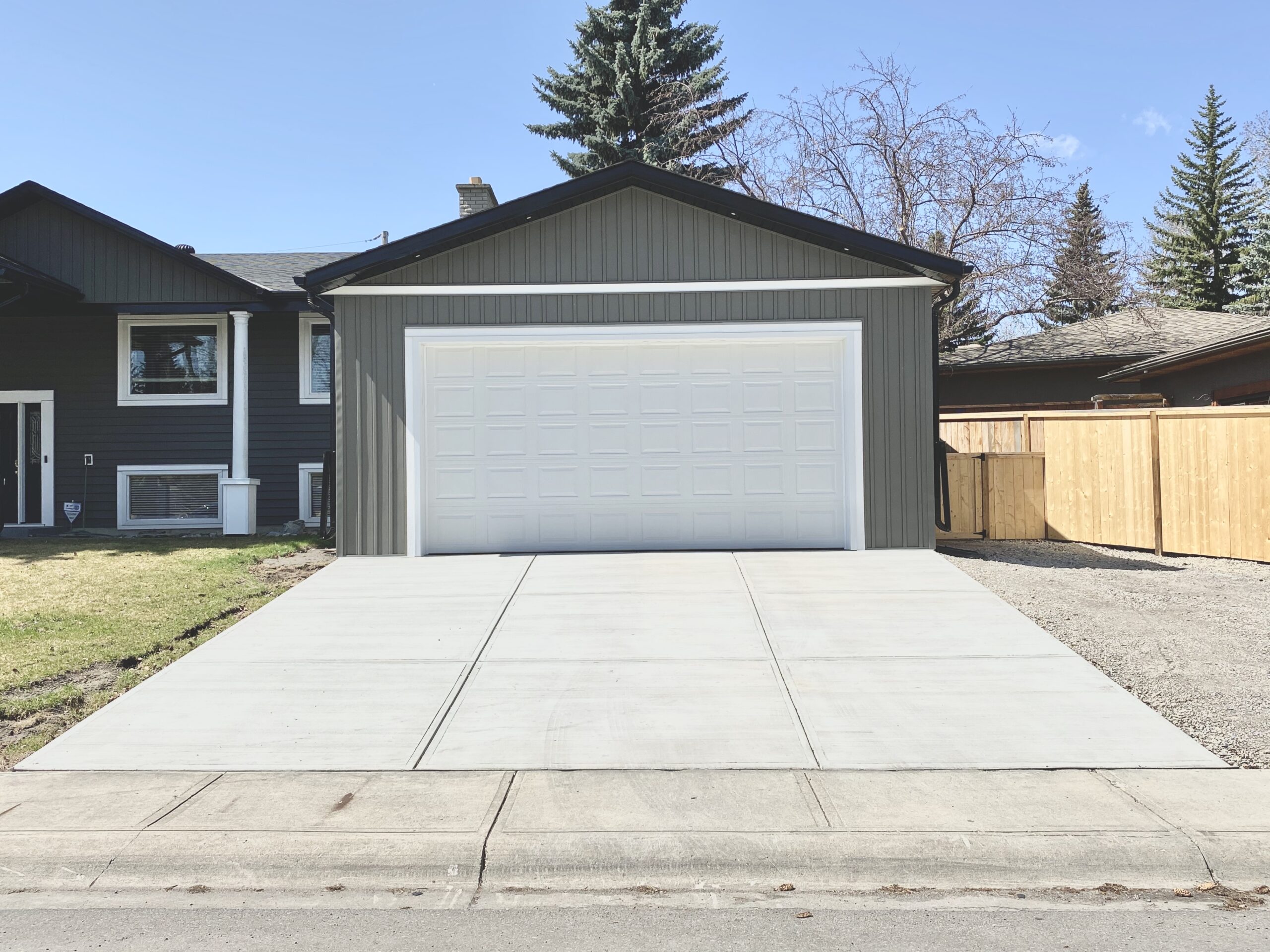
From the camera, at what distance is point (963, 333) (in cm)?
2583

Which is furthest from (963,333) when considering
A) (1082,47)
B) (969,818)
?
(969,818)

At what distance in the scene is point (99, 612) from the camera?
7.91m

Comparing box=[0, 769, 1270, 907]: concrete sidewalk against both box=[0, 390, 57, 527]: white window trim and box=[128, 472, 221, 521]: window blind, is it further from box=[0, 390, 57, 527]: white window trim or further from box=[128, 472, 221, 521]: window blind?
box=[0, 390, 57, 527]: white window trim

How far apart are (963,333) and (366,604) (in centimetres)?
2192

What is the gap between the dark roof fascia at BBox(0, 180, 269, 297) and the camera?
13.2 meters

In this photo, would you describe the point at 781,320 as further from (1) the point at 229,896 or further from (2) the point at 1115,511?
(1) the point at 229,896

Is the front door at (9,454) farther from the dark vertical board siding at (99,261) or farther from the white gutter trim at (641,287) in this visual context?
the white gutter trim at (641,287)

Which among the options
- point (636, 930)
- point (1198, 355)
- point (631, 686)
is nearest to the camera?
point (636, 930)

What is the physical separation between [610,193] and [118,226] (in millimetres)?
7975

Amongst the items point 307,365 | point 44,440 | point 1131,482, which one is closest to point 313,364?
point 307,365

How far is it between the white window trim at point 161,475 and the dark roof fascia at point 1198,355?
613 inches

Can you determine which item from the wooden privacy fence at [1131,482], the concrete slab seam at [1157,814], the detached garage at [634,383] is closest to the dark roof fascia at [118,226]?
the detached garage at [634,383]

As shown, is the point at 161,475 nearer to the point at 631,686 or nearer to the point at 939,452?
the point at 631,686

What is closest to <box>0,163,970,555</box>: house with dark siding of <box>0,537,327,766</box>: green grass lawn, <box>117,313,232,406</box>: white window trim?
<box>0,537,327,766</box>: green grass lawn
